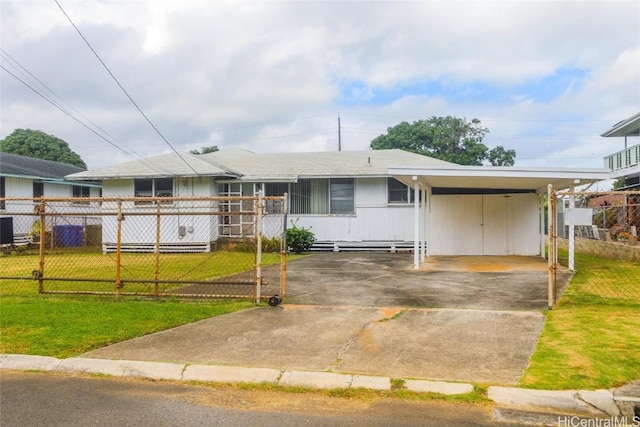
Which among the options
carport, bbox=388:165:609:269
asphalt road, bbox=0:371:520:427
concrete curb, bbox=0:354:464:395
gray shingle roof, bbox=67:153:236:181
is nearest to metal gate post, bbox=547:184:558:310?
concrete curb, bbox=0:354:464:395

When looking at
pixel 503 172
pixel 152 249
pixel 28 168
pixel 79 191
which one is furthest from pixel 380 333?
pixel 79 191

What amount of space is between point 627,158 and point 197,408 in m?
24.3

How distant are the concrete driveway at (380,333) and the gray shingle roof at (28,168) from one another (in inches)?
670

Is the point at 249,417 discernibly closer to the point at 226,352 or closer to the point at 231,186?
the point at 226,352

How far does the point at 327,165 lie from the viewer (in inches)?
844

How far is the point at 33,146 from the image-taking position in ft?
146

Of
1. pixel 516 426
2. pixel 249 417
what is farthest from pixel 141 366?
pixel 516 426

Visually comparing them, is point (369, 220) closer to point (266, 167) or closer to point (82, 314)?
point (266, 167)

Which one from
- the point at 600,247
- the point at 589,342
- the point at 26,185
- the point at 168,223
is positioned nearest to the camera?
the point at 589,342

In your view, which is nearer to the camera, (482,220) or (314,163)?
(482,220)

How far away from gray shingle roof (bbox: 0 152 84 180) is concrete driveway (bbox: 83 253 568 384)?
17.0 meters

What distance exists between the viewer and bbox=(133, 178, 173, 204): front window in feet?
67.3

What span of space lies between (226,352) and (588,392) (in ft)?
12.8

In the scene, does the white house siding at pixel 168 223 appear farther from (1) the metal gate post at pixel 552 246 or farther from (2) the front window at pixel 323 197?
(1) the metal gate post at pixel 552 246
